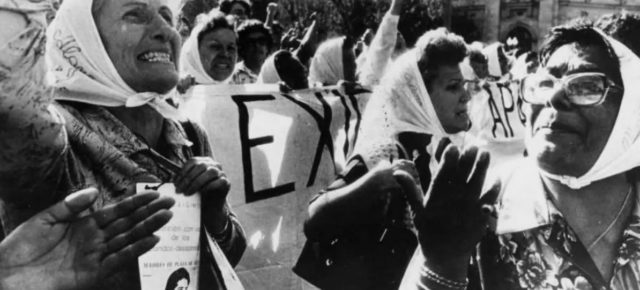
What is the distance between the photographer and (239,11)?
7891 mm

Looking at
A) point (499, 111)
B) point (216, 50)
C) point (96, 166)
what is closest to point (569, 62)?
point (96, 166)

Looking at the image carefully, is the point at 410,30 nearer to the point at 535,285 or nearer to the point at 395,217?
the point at 395,217

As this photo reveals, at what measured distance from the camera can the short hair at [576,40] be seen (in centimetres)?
219

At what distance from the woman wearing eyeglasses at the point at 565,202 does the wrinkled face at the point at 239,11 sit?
583 cm

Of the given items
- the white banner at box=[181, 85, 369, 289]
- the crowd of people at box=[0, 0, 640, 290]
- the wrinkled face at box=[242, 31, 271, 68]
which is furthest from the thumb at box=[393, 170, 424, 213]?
the wrinkled face at box=[242, 31, 271, 68]

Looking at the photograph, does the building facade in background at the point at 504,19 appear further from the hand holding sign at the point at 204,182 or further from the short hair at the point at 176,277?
the short hair at the point at 176,277

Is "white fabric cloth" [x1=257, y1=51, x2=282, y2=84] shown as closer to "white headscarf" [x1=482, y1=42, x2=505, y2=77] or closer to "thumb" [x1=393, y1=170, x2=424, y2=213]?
"thumb" [x1=393, y1=170, x2=424, y2=213]

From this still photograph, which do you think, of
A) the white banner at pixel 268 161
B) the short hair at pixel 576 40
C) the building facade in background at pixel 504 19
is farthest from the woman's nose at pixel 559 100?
the building facade in background at pixel 504 19

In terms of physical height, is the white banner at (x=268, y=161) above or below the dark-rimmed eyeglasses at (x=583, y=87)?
below

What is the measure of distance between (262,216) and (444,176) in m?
2.62

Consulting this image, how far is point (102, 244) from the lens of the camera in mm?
1761

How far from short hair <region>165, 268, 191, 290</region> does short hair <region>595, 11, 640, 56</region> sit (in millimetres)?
1445

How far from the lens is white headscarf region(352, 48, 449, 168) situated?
313 cm

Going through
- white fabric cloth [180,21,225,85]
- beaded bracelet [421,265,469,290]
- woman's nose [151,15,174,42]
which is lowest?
beaded bracelet [421,265,469,290]
